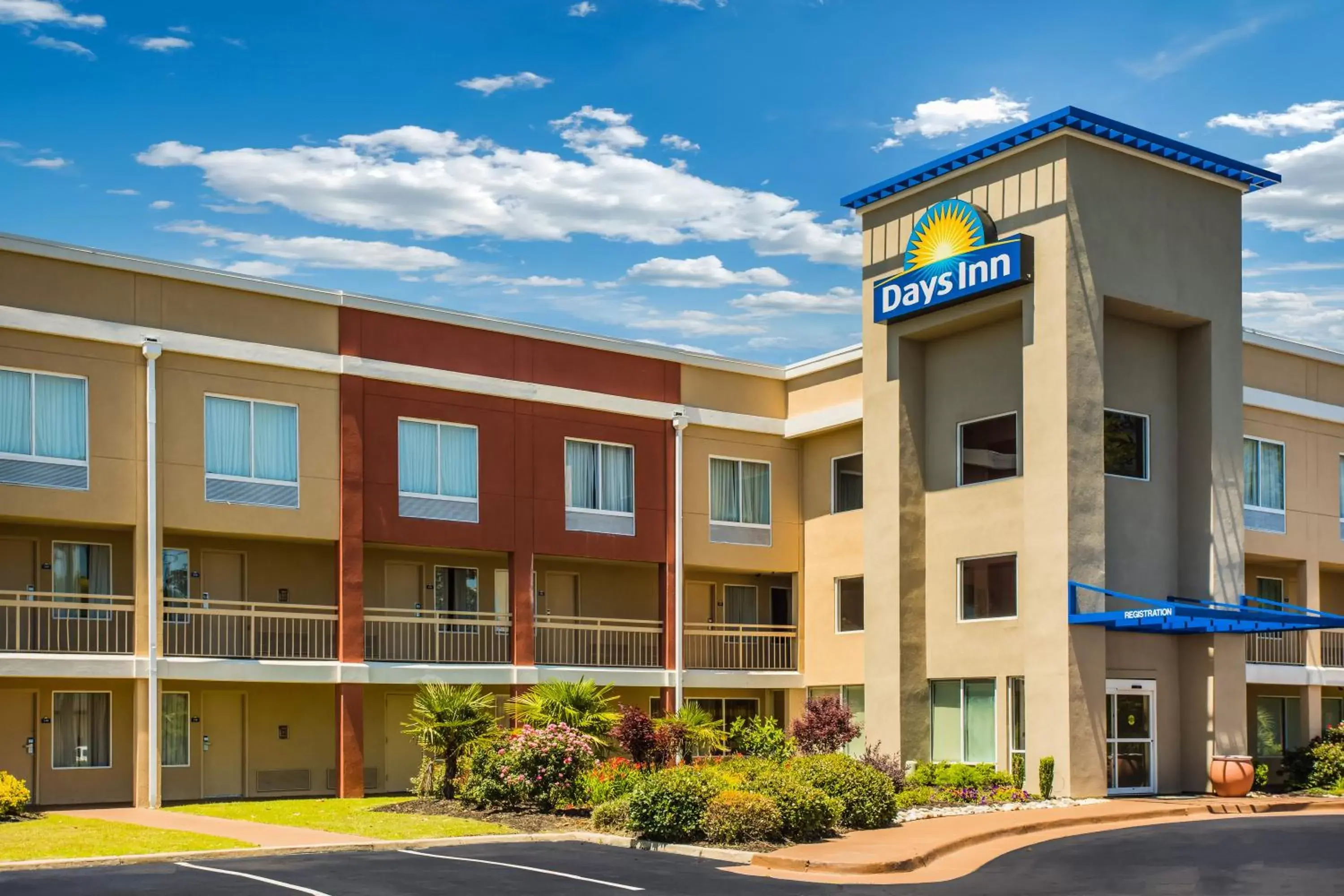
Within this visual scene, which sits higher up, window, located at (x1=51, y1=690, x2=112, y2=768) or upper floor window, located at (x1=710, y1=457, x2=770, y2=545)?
upper floor window, located at (x1=710, y1=457, x2=770, y2=545)

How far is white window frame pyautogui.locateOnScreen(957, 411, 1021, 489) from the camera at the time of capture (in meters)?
30.9

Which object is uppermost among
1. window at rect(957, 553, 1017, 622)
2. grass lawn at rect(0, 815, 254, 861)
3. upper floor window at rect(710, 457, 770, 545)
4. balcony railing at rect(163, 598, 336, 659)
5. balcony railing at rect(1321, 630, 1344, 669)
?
upper floor window at rect(710, 457, 770, 545)

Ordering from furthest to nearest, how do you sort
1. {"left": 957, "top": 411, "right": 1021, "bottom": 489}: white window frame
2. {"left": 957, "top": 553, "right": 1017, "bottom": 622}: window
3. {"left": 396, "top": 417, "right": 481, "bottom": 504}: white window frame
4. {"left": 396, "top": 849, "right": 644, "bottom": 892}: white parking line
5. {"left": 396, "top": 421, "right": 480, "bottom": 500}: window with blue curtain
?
{"left": 396, "top": 421, "right": 480, "bottom": 500}: window with blue curtain
{"left": 396, "top": 417, "right": 481, "bottom": 504}: white window frame
{"left": 957, "top": 411, "right": 1021, "bottom": 489}: white window frame
{"left": 957, "top": 553, "right": 1017, "bottom": 622}: window
{"left": 396, "top": 849, "right": 644, "bottom": 892}: white parking line

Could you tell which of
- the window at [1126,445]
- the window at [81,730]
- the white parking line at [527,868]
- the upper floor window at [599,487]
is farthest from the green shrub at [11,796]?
the window at [1126,445]

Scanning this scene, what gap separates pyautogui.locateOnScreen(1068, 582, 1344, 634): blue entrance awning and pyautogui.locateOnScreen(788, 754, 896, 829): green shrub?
6.36 meters

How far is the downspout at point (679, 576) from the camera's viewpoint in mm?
35875

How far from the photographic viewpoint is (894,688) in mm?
32094

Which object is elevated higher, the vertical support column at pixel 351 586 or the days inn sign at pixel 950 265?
the days inn sign at pixel 950 265

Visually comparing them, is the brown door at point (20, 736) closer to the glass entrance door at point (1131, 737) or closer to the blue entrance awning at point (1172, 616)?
the blue entrance awning at point (1172, 616)

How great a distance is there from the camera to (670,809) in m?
22.2

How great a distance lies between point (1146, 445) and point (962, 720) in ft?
22.2

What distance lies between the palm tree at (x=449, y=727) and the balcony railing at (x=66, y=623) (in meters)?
5.95

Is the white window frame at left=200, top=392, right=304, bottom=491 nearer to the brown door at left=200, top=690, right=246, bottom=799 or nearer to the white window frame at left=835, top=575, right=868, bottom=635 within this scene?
the brown door at left=200, top=690, right=246, bottom=799

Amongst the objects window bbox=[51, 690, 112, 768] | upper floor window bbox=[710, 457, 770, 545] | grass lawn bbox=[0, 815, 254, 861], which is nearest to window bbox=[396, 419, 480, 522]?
upper floor window bbox=[710, 457, 770, 545]
